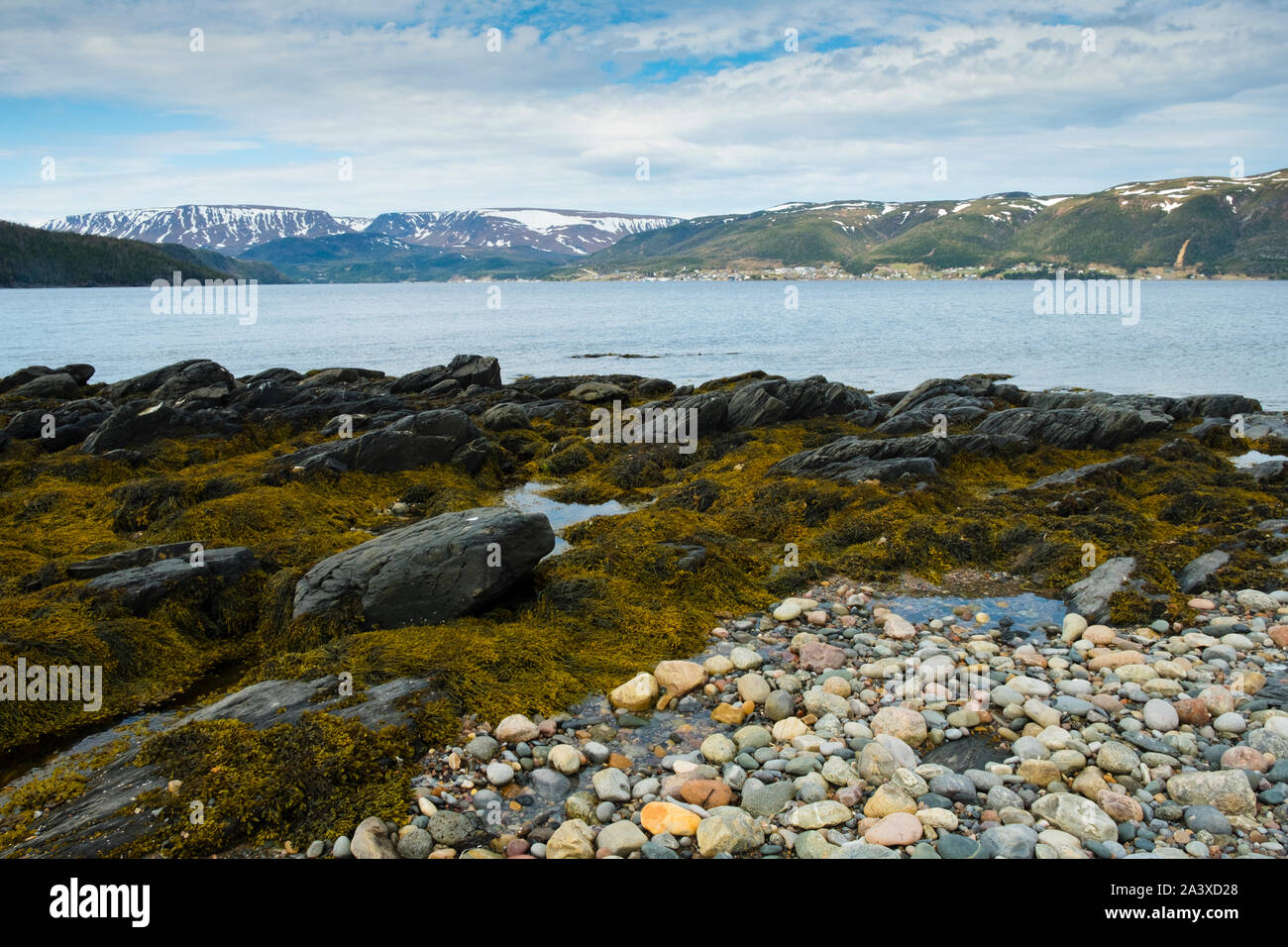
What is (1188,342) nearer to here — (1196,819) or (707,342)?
(707,342)

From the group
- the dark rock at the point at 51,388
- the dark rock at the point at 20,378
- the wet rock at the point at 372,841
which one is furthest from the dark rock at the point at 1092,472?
the dark rock at the point at 20,378

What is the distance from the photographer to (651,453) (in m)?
20.5

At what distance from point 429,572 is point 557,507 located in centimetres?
728

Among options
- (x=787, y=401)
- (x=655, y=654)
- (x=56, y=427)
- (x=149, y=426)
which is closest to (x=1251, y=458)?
(x=787, y=401)

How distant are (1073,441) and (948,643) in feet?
46.3

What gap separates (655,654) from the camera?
30.9 ft

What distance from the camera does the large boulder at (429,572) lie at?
9750 millimetres

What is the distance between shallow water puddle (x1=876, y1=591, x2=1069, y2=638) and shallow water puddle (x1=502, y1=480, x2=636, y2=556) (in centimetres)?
644

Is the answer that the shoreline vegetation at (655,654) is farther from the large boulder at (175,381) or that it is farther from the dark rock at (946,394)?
the large boulder at (175,381)

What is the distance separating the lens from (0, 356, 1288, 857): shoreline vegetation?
5.87 metres

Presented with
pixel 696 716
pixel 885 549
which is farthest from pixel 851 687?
pixel 885 549

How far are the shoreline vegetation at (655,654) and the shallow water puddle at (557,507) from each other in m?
0.58

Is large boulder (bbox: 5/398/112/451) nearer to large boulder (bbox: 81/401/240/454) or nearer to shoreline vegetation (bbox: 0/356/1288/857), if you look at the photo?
large boulder (bbox: 81/401/240/454)

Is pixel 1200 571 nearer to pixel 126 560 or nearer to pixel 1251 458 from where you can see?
pixel 1251 458
